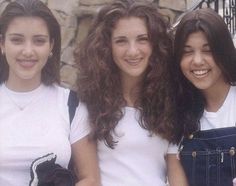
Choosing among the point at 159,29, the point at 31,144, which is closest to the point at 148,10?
the point at 159,29

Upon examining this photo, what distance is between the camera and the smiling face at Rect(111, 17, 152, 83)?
108 inches

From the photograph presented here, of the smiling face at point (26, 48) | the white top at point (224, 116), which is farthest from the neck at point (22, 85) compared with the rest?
the white top at point (224, 116)

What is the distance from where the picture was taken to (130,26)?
2754mm

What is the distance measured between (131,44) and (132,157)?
1.88ft

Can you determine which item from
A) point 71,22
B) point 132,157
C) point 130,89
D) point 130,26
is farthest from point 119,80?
point 71,22

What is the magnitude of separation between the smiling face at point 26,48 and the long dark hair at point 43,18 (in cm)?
3

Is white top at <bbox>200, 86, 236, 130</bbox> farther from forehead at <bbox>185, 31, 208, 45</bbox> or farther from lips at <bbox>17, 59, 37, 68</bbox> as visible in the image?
lips at <bbox>17, 59, 37, 68</bbox>

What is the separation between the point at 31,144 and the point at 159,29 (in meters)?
0.88

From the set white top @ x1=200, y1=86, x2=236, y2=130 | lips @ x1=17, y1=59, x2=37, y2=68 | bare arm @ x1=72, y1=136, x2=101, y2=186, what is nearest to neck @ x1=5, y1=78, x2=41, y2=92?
lips @ x1=17, y1=59, x2=37, y2=68

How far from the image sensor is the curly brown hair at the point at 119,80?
2.77m

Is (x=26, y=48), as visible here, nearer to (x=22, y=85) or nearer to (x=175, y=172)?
(x=22, y=85)

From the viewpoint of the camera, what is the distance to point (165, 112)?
2.81 m

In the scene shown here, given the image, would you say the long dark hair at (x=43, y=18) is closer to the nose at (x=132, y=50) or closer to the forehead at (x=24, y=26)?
the forehead at (x=24, y=26)

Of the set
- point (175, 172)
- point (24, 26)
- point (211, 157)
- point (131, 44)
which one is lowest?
point (175, 172)
